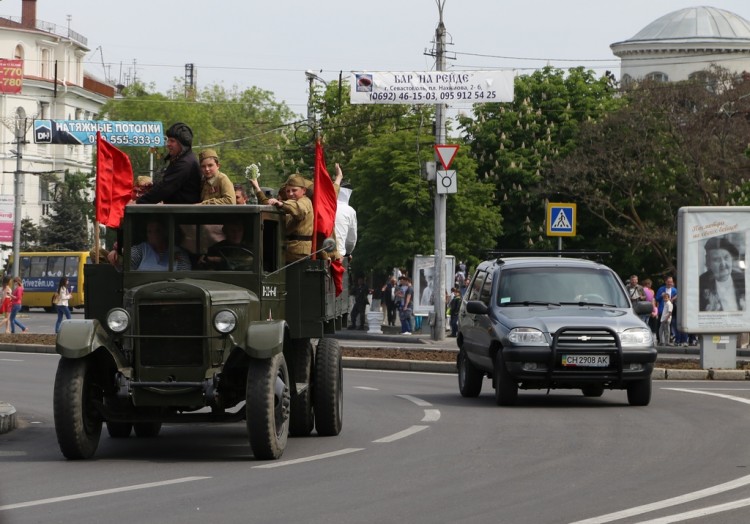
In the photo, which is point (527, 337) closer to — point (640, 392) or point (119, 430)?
point (640, 392)

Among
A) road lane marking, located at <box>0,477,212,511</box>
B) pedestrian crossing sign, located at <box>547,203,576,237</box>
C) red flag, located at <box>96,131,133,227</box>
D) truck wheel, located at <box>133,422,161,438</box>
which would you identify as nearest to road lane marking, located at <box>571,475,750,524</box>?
road lane marking, located at <box>0,477,212,511</box>

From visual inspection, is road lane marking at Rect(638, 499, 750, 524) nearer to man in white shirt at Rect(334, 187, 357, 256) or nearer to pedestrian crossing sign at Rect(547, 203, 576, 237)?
man in white shirt at Rect(334, 187, 357, 256)

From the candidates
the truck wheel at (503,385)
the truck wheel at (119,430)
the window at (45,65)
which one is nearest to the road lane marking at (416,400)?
the truck wheel at (503,385)

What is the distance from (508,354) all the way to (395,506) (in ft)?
27.0

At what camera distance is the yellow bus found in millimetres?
73000

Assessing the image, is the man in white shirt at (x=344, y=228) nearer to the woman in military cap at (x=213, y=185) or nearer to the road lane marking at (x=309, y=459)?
the woman in military cap at (x=213, y=185)

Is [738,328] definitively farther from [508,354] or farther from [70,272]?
[70,272]

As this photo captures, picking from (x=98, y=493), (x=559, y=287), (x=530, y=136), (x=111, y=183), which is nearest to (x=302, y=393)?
(x=111, y=183)

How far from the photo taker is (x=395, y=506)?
31.9 feet

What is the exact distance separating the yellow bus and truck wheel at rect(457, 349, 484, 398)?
53.9 metres

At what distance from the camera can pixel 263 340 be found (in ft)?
40.3

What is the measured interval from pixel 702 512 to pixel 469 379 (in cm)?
1056

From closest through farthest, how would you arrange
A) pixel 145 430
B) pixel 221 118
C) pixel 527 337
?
1. pixel 145 430
2. pixel 527 337
3. pixel 221 118

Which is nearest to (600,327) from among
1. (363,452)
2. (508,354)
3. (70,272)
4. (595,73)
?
(508,354)
